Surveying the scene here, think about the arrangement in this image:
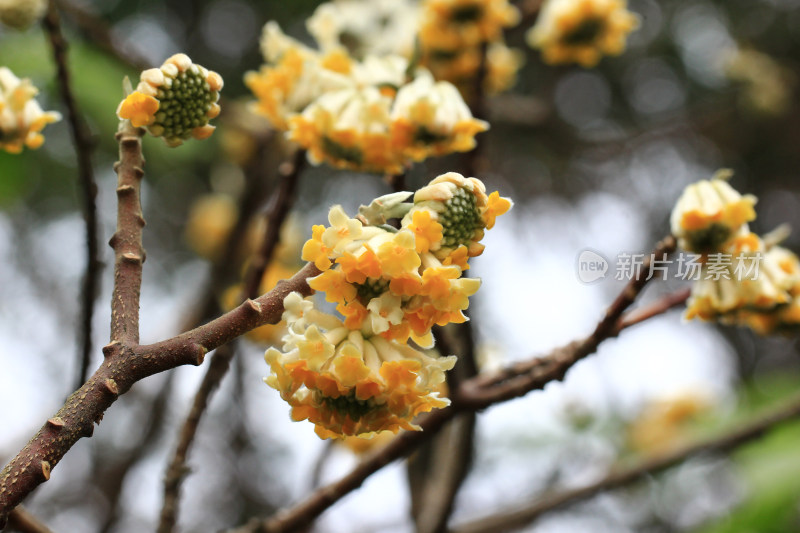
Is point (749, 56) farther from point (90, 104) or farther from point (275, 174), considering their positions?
point (90, 104)

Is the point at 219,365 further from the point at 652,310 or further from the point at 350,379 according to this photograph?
the point at 652,310

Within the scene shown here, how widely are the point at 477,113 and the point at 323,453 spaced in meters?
1.07

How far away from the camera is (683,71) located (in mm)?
4184

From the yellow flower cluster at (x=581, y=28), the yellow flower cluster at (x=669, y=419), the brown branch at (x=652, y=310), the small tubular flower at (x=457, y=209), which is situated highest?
the yellow flower cluster at (x=581, y=28)

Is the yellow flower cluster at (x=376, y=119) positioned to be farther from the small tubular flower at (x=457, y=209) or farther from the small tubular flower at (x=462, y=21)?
the small tubular flower at (x=462, y=21)

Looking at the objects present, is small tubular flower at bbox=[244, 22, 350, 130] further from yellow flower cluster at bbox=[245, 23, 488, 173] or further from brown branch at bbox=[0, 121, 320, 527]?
brown branch at bbox=[0, 121, 320, 527]

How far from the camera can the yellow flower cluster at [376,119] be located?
131 centimetres

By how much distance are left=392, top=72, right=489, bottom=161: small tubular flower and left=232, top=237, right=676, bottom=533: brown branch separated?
1.35 ft

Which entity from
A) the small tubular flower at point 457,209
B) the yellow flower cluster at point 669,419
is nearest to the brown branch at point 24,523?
the small tubular flower at point 457,209

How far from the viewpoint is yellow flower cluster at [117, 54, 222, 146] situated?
95 centimetres

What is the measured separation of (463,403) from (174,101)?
814 millimetres

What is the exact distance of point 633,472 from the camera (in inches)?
81.5

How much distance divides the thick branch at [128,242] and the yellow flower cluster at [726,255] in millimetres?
860

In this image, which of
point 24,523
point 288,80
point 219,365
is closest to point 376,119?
point 288,80
